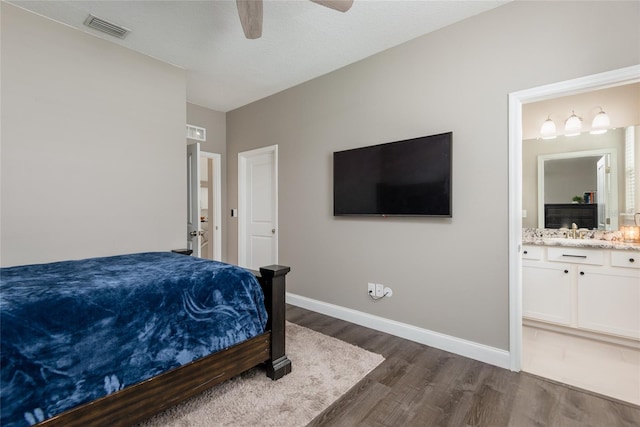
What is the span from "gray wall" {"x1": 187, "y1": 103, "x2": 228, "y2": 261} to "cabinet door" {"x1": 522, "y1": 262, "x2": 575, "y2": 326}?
4.01 metres

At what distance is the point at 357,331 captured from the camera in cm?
289

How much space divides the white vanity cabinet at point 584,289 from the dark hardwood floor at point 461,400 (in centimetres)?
108

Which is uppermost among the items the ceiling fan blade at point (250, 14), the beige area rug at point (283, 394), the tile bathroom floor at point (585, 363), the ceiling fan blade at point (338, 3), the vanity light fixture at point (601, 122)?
the ceiling fan blade at point (338, 3)

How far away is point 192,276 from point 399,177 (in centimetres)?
194

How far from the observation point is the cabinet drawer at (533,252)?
2.93m

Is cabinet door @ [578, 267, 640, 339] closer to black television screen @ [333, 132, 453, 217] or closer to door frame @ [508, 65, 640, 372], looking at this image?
door frame @ [508, 65, 640, 372]

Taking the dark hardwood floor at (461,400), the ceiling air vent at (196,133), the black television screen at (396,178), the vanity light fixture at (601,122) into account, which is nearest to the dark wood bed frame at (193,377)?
the dark hardwood floor at (461,400)

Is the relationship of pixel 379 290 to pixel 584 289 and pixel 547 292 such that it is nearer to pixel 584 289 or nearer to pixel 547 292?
pixel 547 292

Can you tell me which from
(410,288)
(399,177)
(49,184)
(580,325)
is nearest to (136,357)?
(49,184)

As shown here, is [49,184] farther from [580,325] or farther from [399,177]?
[580,325]

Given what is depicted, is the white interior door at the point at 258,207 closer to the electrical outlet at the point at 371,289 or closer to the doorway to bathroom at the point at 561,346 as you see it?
the electrical outlet at the point at 371,289

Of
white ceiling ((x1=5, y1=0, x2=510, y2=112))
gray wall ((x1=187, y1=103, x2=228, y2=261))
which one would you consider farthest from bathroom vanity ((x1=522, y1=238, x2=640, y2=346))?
gray wall ((x1=187, y1=103, x2=228, y2=261))

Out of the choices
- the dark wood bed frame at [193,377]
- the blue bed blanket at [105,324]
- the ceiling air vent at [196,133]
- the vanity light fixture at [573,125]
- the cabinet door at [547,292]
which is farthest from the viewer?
the ceiling air vent at [196,133]

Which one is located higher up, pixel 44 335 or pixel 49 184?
pixel 49 184
